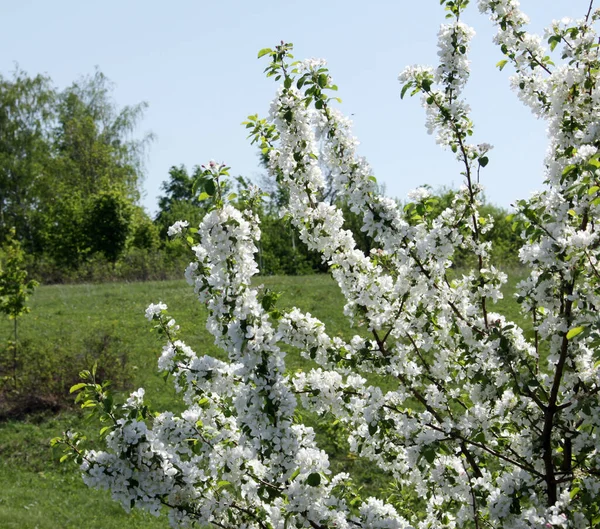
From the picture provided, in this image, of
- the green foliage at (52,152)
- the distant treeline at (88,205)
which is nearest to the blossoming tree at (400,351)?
the distant treeline at (88,205)

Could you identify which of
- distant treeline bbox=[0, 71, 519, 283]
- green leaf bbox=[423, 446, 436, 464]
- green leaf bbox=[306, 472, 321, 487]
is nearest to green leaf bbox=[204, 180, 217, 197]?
green leaf bbox=[306, 472, 321, 487]

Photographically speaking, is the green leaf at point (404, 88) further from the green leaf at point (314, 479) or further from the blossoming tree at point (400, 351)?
the green leaf at point (314, 479)

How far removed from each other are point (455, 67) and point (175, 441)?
2.83 metres

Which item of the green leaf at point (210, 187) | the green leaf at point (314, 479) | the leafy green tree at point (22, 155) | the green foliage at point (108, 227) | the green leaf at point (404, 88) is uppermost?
the leafy green tree at point (22, 155)

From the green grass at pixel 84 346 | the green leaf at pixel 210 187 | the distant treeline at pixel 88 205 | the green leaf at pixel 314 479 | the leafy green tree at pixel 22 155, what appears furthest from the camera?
the leafy green tree at pixel 22 155

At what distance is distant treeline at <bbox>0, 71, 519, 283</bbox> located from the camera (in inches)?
1110

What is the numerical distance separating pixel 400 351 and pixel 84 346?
10712 millimetres

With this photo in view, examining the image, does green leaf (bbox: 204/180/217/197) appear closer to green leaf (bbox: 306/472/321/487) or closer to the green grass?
green leaf (bbox: 306/472/321/487)

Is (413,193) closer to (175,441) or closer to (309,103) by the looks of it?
(309,103)

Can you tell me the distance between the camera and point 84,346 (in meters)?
14.1

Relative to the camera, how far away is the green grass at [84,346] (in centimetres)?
931

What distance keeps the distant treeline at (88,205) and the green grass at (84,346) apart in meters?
5.37

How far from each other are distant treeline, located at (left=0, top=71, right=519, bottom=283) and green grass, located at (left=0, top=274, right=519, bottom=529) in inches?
212

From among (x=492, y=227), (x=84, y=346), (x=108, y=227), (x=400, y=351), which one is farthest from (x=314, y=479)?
(x=108, y=227)
